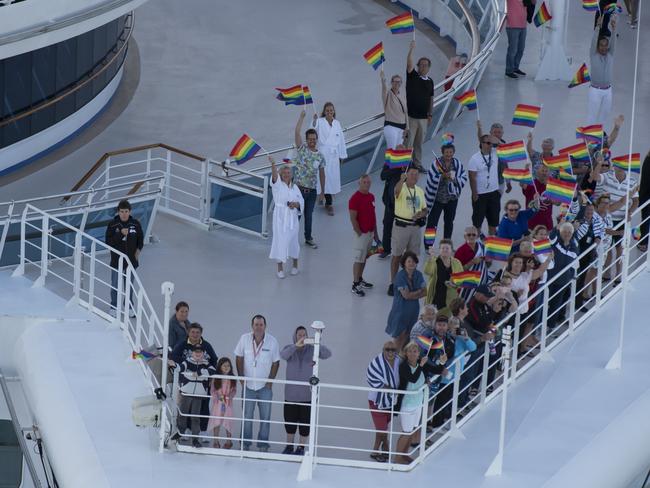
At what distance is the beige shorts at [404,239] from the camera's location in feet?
61.8

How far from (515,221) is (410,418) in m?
3.84

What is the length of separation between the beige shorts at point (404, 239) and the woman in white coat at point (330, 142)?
2616 millimetres

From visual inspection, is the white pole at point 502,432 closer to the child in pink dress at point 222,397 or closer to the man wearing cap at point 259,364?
the man wearing cap at point 259,364

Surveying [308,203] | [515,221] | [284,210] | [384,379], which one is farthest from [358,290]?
[384,379]

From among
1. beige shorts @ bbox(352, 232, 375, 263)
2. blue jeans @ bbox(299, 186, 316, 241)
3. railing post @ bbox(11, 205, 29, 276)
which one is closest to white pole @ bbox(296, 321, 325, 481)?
beige shorts @ bbox(352, 232, 375, 263)

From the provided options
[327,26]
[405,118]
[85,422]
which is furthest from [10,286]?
[327,26]

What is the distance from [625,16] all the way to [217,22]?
835 centimetres

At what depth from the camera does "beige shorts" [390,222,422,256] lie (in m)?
18.8

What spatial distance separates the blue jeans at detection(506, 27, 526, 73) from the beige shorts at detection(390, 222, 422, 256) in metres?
8.22

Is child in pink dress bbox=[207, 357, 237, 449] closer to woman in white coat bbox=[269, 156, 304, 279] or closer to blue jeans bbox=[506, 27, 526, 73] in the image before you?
woman in white coat bbox=[269, 156, 304, 279]

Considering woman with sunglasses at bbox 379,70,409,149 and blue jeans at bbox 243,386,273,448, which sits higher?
woman with sunglasses at bbox 379,70,409,149

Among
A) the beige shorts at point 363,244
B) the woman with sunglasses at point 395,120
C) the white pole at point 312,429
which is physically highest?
the woman with sunglasses at point 395,120

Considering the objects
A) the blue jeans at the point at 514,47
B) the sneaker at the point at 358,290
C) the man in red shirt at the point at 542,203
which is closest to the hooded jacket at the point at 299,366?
the sneaker at the point at 358,290

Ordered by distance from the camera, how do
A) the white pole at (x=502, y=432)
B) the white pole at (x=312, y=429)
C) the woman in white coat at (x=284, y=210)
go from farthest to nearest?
the woman in white coat at (x=284, y=210), the white pole at (x=312, y=429), the white pole at (x=502, y=432)
